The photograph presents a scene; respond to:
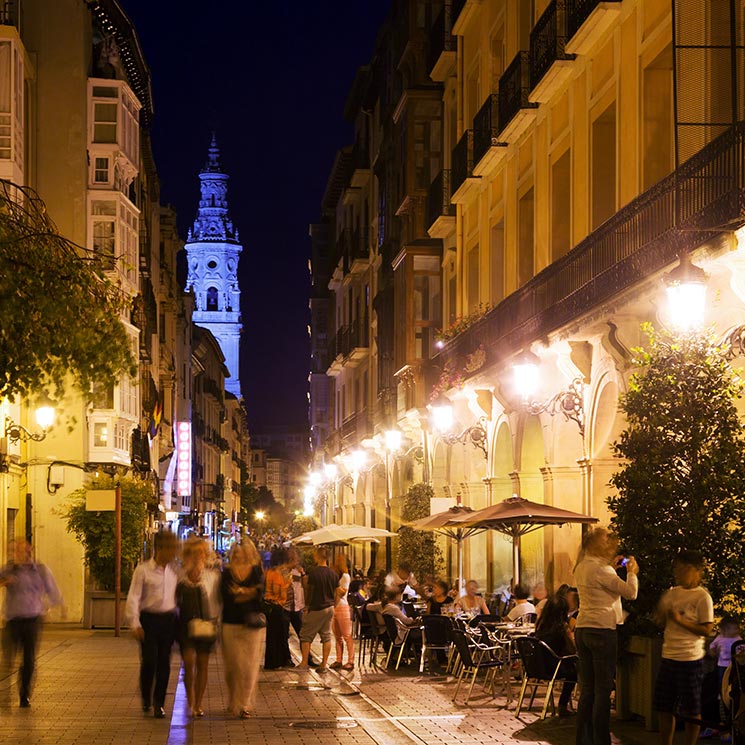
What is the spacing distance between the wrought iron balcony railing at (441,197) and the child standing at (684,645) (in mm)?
21515

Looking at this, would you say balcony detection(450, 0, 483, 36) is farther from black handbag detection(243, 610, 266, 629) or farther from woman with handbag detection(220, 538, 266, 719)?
black handbag detection(243, 610, 266, 629)

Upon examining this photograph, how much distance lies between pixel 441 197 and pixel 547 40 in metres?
9.95

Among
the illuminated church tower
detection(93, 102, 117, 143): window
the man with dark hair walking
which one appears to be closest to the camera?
the man with dark hair walking

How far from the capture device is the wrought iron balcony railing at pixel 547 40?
22.9m

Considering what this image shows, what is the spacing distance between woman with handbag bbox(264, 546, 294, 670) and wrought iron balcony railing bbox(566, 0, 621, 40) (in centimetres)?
917

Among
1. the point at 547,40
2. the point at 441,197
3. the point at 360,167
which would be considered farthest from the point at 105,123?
the point at 547,40

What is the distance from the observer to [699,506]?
544 inches

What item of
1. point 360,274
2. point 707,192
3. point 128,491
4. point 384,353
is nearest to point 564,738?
point 707,192

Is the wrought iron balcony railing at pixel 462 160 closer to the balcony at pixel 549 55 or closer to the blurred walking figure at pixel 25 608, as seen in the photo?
the balcony at pixel 549 55

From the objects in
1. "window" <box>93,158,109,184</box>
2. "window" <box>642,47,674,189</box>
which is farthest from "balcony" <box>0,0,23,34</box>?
"window" <box>642,47,674,189</box>

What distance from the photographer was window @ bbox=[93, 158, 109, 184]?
124 ft

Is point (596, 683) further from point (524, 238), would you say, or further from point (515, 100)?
point (524, 238)

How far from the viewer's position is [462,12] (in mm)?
31641

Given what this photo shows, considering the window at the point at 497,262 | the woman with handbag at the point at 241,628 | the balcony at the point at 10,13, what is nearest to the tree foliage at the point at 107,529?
the window at the point at 497,262
